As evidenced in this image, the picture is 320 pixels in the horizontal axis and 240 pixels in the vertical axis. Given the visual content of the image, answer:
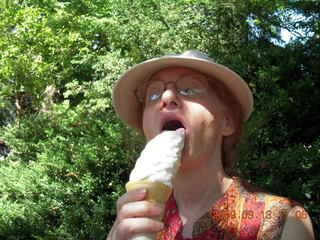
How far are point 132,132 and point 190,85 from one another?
332 cm

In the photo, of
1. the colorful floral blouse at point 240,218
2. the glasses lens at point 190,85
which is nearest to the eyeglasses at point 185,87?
the glasses lens at point 190,85

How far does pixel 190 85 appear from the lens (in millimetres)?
2096

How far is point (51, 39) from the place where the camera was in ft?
36.4

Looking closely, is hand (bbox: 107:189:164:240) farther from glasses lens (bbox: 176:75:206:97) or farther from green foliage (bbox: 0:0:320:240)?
green foliage (bbox: 0:0:320:240)

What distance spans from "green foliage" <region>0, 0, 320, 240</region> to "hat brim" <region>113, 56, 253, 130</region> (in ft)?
5.85

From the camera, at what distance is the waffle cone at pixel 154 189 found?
1532 mm

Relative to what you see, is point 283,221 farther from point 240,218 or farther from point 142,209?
point 142,209

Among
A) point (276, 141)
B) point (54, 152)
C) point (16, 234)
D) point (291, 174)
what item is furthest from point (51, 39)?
point (291, 174)

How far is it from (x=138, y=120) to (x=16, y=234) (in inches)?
166

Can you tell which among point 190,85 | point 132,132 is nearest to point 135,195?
point 190,85

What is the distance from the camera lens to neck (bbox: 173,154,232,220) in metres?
2.06

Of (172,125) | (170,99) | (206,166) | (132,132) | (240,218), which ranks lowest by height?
(132,132)

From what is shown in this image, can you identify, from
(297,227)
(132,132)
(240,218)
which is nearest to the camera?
(297,227)

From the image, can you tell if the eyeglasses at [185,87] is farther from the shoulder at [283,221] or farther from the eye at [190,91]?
the shoulder at [283,221]
